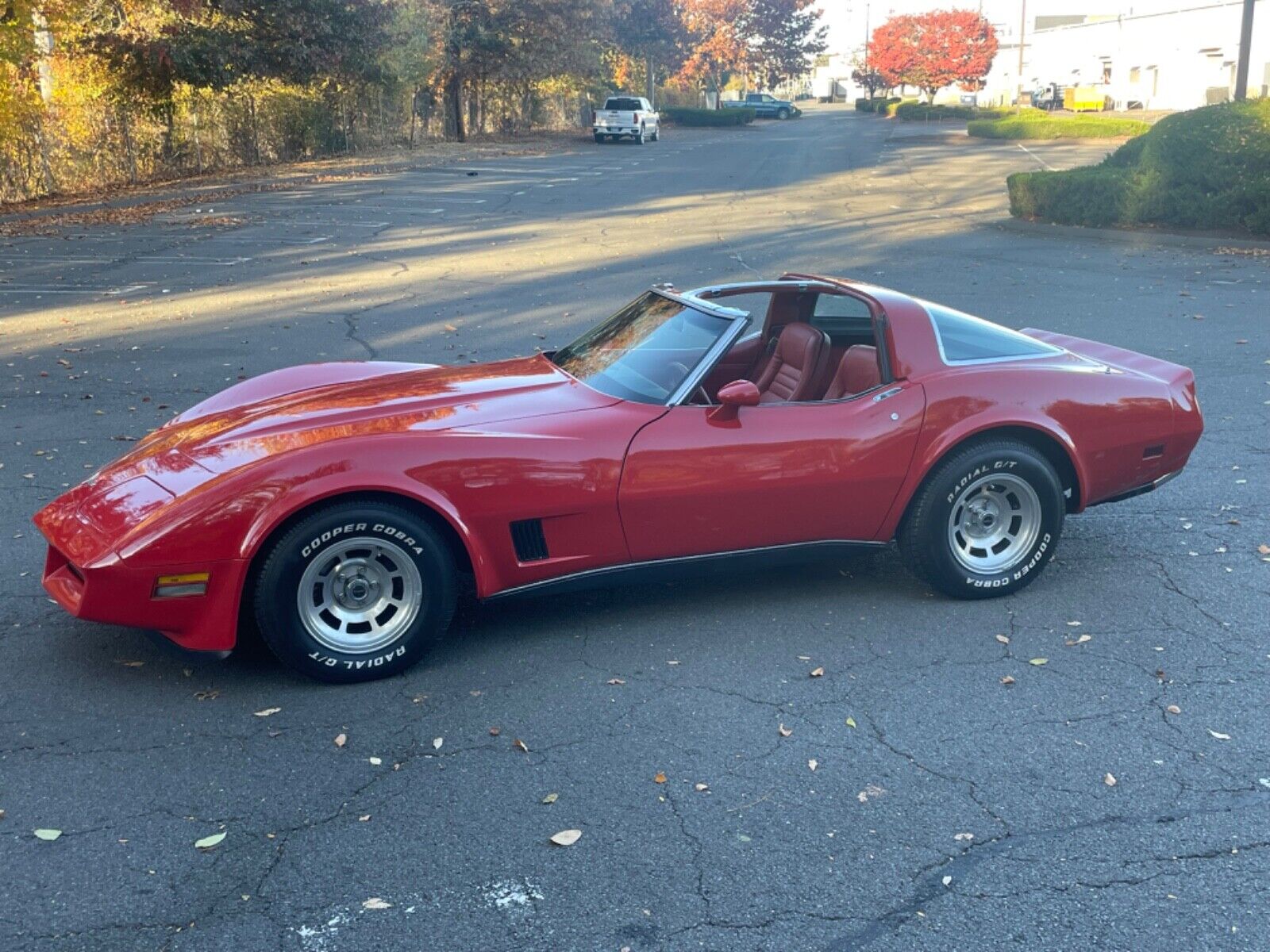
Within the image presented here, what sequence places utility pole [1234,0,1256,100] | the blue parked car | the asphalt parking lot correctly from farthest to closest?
the blue parked car → utility pole [1234,0,1256,100] → the asphalt parking lot

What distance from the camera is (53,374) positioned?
9.47 metres

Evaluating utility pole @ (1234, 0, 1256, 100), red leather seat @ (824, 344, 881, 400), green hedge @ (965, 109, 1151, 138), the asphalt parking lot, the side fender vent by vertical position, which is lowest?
the asphalt parking lot

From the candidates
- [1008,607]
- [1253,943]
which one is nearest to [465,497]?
[1008,607]

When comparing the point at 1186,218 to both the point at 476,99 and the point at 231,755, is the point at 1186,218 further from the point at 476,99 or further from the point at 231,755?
the point at 476,99

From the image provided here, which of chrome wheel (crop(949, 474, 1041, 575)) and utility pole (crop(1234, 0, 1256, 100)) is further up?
utility pole (crop(1234, 0, 1256, 100))

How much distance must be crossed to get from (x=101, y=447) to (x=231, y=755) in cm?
413

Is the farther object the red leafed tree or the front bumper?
the red leafed tree

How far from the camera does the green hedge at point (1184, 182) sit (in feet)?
57.9

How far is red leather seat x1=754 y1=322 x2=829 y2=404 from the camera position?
540 centimetres

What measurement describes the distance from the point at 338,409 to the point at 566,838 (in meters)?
2.18

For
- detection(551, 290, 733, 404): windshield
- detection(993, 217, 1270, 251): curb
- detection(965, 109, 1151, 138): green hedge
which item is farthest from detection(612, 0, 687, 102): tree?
detection(551, 290, 733, 404): windshield

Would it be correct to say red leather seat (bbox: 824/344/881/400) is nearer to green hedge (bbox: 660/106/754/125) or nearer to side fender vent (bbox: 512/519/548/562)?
side fender vent (bbox: 512/519/548/562)

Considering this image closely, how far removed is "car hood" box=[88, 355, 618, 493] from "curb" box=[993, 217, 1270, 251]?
15133 mm

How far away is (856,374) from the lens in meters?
5.27
